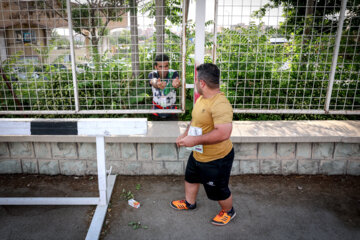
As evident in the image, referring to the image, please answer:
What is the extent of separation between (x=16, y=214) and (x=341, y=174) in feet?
14.4

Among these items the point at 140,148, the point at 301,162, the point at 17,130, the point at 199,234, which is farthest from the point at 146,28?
the point at 301,162

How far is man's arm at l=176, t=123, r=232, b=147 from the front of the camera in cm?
235

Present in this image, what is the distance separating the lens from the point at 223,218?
294cm

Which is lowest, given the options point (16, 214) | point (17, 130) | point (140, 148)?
point (16, 214)

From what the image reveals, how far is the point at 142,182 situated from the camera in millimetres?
3783

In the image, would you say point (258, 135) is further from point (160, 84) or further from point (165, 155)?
point (160, 84)

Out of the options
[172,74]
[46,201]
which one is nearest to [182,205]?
[46,201]

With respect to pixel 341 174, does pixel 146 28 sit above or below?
above

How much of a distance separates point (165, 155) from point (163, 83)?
1.02 metres

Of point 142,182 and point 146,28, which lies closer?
point 146,28

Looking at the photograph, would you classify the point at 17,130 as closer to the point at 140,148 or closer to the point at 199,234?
the point at 140,148

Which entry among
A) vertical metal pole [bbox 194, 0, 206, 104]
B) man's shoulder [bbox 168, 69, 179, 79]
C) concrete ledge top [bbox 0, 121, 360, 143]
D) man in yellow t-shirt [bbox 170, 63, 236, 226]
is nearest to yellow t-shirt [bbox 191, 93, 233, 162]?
man in yellow t-shirt [bbox 170, 63, 236, 226]

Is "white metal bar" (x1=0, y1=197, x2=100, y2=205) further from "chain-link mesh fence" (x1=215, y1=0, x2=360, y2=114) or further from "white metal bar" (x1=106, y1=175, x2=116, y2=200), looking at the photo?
"chain-link mesh fence" (x1=215, y1=0, x2=360, y2=114)

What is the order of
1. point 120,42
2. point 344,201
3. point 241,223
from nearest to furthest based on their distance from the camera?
point 241,223 → point 344,201 → point 120,42
